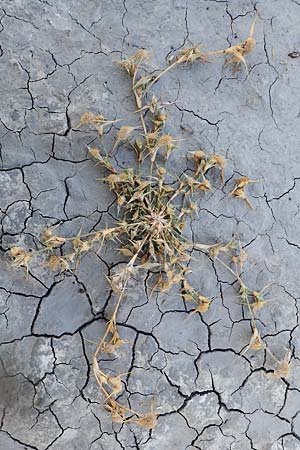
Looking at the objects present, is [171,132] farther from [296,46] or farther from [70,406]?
[70,406]

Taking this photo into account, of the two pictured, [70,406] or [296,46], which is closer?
[70,406]

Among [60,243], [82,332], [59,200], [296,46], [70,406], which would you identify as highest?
[296,46]

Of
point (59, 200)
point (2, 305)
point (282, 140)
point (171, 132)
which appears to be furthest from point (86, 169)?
point (282, 140)

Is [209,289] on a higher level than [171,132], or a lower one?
lower
